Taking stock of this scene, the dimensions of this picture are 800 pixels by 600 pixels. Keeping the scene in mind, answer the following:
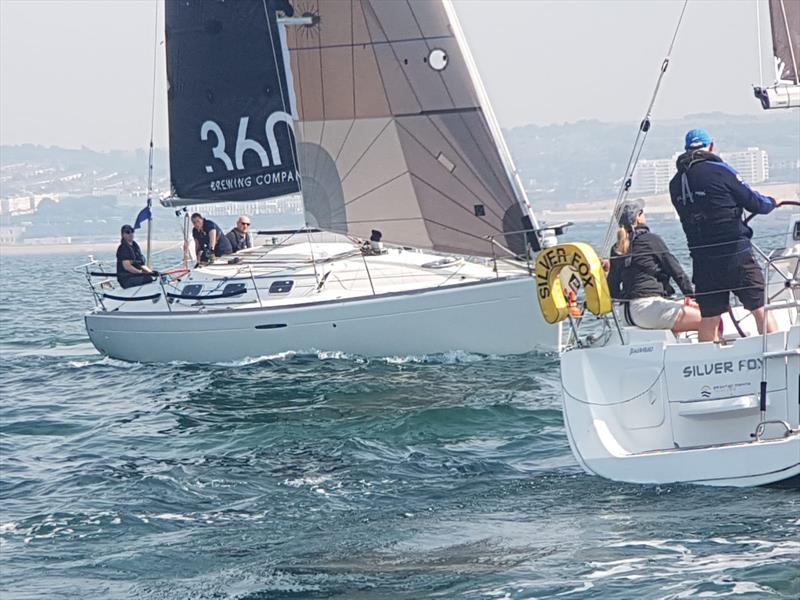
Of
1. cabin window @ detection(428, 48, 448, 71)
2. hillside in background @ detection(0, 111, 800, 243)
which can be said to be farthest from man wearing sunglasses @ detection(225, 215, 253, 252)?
hillside in background @ detection(0, 111, 800, 243)

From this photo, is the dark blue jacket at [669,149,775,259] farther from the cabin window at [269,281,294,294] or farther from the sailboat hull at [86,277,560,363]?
the cabin window at [269,281,294,294]

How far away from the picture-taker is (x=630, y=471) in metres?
7.60

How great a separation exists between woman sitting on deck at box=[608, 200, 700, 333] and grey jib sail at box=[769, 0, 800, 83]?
145 centimetres

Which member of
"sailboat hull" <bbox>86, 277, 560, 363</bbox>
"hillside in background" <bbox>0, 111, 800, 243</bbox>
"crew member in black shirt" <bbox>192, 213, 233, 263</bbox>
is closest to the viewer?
"sailboat hull" <bbox>86, 277, 560, 363</bbox>

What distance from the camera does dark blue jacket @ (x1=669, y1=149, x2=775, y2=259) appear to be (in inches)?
302

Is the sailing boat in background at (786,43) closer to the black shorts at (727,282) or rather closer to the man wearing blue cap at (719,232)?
the man wearing blue cap at (719,232)

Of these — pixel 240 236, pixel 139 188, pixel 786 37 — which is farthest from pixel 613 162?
pixel 786 37

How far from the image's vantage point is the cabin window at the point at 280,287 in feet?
48.0

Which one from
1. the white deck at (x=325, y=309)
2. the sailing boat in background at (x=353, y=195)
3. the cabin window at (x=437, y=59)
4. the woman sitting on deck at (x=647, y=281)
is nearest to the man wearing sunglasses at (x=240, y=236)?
the sailing boat in background at (x=353, y=195)

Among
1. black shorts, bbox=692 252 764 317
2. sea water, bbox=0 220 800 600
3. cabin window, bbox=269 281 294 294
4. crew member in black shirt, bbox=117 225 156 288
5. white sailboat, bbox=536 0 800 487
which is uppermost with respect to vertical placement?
crew member in black shirt, bbox=117 225 156 288

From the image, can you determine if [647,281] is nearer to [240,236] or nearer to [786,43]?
[786,43]

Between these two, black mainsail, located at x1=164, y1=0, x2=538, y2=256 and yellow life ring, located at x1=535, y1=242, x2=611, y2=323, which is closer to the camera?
yellow life ring, located at x1=535, y1=242, x2=611, y2=323

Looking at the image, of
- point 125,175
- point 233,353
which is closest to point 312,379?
point 233,353

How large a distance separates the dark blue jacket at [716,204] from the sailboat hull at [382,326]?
5.68 m
